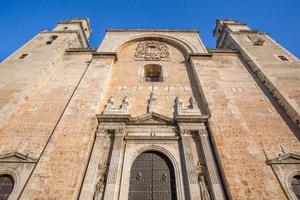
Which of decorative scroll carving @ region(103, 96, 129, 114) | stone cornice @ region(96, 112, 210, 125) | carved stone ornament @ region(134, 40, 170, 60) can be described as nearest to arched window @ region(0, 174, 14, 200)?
stone cornice @ region(96, 112, 210, 125)

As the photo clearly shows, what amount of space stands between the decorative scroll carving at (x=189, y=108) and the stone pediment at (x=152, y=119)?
1.78 ft

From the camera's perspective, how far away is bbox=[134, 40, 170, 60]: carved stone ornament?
13.0 metres

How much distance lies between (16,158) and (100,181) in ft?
8.95

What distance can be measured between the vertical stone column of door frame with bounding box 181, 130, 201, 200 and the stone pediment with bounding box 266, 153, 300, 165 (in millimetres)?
2235

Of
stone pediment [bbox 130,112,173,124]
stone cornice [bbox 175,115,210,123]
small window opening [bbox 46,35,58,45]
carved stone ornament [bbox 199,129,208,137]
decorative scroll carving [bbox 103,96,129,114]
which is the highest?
small window opening [bbox 46,35,58,45]

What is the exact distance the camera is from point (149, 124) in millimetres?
8461

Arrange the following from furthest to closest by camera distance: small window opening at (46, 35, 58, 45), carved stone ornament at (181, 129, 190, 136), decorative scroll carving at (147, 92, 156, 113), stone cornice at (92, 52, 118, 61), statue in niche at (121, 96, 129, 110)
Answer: small window opening at (46, 35, 58, 45) < stone cornice at (92, 52, 118, 61) < decorative scroll carving at (147, 92, 156, 113) < statue in niche at (121, 96, 129, 110) < carved stone ornament at (181, 129, 190, 136)

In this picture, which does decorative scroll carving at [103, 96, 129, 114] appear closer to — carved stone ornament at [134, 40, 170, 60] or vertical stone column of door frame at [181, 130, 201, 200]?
vertical stone column of door frame at [181, 130, 201, 200]

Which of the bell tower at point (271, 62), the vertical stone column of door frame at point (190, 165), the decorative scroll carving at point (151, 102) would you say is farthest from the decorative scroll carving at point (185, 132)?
the bell tower at point (271, 62)

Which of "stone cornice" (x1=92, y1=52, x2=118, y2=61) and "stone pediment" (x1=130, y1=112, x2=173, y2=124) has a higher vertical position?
"stone cornice" (x1=92, y1=52, x2=118, y2=61)

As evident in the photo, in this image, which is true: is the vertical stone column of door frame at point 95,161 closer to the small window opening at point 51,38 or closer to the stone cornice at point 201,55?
the stone cornice at point 201,55

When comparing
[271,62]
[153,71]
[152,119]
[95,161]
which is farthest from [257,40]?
[95,161]

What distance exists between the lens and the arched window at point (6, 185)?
628cm

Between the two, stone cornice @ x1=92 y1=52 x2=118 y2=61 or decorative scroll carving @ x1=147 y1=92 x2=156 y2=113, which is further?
stone cornice @ x1=92 y1=52 x2=118 y2=61
